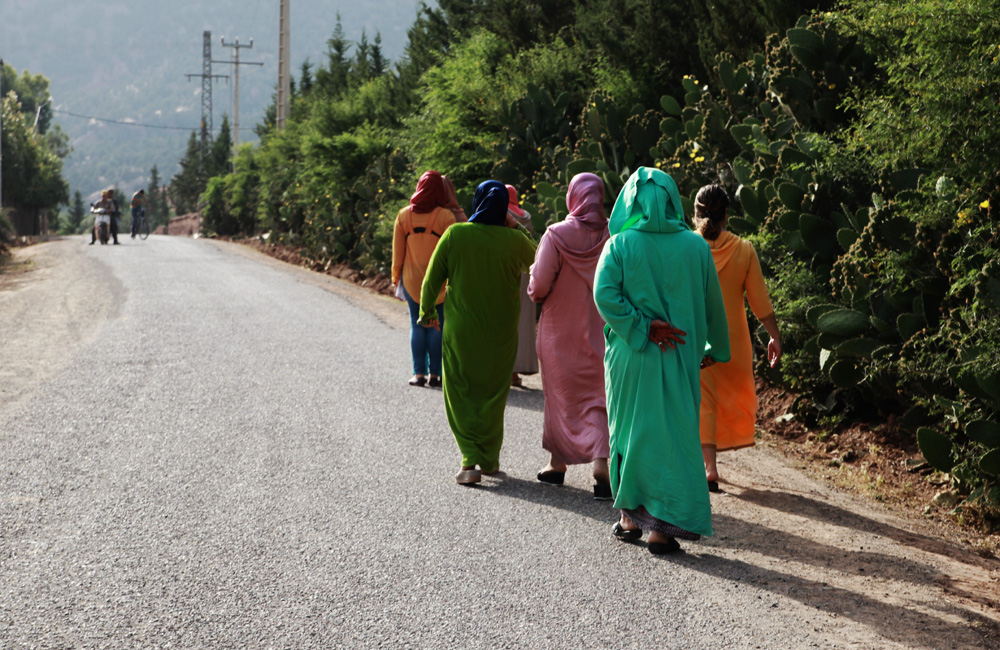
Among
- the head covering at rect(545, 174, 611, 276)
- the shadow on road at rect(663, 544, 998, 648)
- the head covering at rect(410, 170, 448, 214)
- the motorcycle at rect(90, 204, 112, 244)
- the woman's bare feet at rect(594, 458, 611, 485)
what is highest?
the head covering at rect(410, 170, 448, 214)

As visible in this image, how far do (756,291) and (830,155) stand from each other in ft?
7.57

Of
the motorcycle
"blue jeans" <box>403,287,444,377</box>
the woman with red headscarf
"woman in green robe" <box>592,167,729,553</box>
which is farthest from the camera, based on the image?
the motorcycle

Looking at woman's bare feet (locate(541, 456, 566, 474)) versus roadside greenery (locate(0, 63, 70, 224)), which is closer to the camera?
woman's bare feet (locate(541, 456, 566, 474))

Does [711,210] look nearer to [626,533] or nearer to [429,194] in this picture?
[626,533]

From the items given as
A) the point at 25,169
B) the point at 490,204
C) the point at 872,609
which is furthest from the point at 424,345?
the point at 25,169

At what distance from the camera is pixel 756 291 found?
6.11 meters

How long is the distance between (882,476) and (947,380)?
964mm

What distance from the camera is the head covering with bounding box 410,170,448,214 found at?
9133 mm

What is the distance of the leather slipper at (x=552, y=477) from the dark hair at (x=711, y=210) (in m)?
1.73

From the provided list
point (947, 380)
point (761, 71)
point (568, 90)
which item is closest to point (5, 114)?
point (568, 90)

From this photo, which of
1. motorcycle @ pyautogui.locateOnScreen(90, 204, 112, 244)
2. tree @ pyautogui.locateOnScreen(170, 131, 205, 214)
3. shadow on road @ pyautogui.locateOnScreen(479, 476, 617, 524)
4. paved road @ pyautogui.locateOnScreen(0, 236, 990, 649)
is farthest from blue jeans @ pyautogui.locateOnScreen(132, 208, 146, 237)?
tree @ pyautogui.locateOnScreen(170, 131, 205, 214)

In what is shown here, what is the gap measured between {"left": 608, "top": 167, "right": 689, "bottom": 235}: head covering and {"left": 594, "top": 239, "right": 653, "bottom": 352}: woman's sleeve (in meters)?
0.17

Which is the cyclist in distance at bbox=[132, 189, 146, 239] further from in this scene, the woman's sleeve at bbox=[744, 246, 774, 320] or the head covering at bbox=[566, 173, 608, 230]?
the woman's sleeve at bbox=[744, 246, 774, 320]

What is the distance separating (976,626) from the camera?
4.16 m
